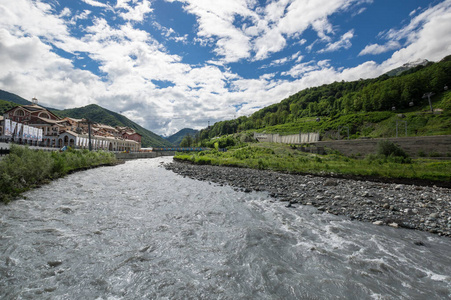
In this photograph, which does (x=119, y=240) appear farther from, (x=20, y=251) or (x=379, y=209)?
(x=379, y=209)

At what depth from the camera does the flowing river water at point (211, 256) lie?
457 cm

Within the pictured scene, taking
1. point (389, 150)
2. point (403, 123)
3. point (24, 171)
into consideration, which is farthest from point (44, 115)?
point (403, 123)

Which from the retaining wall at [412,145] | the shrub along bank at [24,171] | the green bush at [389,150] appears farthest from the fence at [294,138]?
the shrub along bank at [24,171]

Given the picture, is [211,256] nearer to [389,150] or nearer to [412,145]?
[389,150]

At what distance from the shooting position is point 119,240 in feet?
22.6

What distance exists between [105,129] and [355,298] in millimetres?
121252

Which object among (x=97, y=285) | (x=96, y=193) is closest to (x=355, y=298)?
(x=97, y=285)

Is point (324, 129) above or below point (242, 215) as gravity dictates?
above

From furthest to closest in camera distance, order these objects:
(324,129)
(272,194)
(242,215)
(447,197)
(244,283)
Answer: (324,129) < (272,194) < (447,197) < (242,215) < (244,283)

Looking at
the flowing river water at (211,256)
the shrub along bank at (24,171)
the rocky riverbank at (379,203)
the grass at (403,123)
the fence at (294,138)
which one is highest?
the grass at (403,123)

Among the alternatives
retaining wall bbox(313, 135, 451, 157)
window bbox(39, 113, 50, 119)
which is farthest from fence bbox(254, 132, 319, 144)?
window bbox(39, 113, 50, 119)

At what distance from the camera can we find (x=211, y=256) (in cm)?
600

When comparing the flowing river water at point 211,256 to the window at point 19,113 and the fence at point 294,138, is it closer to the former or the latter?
the fence at point 294,138

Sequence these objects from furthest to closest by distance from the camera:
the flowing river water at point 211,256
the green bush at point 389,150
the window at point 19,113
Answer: the window at point 19,113
the green bush at point 389,150
the flowing river water at point 211,256
